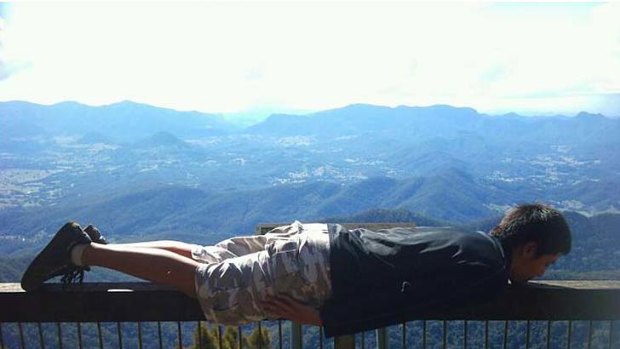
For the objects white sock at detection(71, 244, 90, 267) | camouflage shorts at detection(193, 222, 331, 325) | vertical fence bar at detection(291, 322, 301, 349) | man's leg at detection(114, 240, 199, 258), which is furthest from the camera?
man's leg at detection(114, 240, 199, 258)

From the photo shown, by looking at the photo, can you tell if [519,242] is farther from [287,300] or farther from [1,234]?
[1,234]

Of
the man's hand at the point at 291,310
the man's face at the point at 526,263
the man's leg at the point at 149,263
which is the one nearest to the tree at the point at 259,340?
the man's hand at the point at 291,310

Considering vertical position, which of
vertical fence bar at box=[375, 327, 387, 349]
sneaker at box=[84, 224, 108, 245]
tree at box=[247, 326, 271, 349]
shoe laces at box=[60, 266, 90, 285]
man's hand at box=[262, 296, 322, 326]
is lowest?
tree at box=[247, 326, 271, 349]

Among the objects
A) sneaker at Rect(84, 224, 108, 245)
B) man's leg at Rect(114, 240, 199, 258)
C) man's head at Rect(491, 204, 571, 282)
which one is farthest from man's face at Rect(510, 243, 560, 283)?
sneaker at Rect(84, 224, 108, 245)

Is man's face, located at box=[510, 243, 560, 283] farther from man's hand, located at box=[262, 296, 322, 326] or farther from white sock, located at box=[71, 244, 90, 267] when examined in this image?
white sock, located at box=[71, 244, 90, 267]

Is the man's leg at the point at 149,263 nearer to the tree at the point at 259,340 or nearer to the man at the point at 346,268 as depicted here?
the man at the point at 346,268

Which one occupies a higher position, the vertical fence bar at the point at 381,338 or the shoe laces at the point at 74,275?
the shoe laces at the point at 74,275

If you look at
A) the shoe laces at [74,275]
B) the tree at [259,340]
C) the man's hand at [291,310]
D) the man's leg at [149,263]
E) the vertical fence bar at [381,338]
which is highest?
the man's leg at [149,263]
